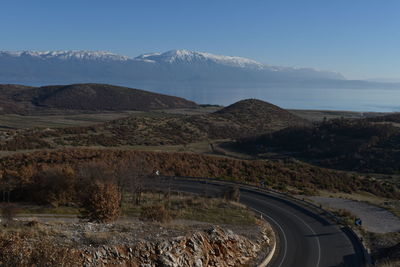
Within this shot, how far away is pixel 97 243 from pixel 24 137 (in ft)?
117

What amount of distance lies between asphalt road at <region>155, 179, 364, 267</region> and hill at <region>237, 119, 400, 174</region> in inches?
877

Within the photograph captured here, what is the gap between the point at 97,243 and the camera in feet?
37.0

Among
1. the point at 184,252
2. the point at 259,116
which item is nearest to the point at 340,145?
the point at 259,116

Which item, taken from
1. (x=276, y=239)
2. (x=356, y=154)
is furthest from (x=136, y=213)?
(x=356, y=154)

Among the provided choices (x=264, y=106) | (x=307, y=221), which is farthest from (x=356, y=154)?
(x=264, y=106)

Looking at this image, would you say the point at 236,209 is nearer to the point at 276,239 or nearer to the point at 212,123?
the point at 276,239

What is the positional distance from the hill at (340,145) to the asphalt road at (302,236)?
877 inches

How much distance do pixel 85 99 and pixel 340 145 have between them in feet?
346

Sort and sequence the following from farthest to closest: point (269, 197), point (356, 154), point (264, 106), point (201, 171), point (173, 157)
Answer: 1. point (264, 106)
2. point (356, 154)
3. point (173, 157)
4. point (201, 171)
5. point (269, 197)

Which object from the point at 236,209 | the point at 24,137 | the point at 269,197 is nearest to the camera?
the point at 236,209

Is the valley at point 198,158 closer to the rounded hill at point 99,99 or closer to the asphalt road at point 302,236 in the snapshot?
the asphalt road at point 302,236

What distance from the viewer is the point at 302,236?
18.1 meters

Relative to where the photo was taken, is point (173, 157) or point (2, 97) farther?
point (2, 97)

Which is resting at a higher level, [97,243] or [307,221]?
[97,243]
